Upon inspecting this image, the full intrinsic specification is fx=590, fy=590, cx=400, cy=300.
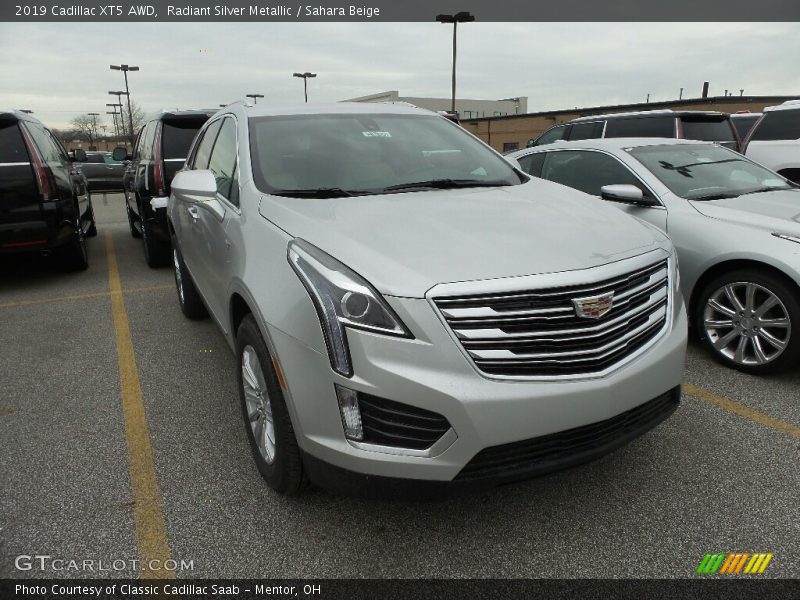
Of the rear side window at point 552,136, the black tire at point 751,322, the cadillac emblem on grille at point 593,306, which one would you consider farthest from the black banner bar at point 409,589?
the rear side window at point 552,136

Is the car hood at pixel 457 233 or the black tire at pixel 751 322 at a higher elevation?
the car hood at pixel 457 233

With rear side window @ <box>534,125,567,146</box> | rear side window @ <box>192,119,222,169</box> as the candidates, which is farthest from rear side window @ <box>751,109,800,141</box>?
rear side window @ <box>192,119,222,169</box>

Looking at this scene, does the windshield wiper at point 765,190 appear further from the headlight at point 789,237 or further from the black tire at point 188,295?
the black tire at point 188,295

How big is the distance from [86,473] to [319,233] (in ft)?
5.65

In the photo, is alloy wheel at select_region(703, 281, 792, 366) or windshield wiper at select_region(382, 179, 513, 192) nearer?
windshield wiper at select_region(382, 179, 513, 192)

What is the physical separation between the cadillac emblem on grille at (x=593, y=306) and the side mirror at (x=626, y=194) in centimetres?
268

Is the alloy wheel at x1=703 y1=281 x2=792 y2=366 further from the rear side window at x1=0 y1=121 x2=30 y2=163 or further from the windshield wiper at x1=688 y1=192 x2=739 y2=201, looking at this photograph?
the rear side window at x1=0 y1=121 x2=30 y2=163

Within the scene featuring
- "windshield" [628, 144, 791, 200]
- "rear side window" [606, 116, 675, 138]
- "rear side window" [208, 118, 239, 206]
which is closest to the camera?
"rear side window" [208, 118, 239, 206]

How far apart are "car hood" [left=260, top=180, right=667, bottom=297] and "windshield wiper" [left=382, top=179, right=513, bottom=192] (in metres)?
0.10

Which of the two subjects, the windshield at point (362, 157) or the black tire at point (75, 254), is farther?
the black tire at point (75, 254)

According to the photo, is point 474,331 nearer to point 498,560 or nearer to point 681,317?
point 498,560

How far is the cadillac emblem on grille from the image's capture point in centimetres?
209

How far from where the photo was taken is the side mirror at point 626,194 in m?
4.52

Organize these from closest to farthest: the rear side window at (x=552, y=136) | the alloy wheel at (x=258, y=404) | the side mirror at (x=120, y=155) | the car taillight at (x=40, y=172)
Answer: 1. the alloy wheel at (x=258, y=404)
2. the car taillight at (x=40, y=172)
3. the side mirror at (x=120, y=155)
4. the rear side window at (x=552, y=136)
